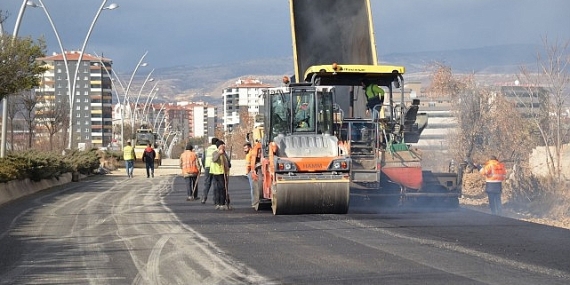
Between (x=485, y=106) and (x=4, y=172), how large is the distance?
28.7 meters

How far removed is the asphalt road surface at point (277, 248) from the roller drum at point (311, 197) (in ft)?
0.81

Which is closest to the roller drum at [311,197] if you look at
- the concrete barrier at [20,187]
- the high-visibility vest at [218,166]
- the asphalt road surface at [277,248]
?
the asphalt road surface at [277,248]

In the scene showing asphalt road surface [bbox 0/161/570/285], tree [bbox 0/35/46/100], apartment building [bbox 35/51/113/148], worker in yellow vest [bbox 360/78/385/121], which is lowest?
asphalt road surface [bbox 0/161/570/285]

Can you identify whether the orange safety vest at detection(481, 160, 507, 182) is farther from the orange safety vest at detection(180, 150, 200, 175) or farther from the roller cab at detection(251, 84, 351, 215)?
the orange safety vest at detection(180, 150, 200, 175)

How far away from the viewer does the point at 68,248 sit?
1238 centimetres

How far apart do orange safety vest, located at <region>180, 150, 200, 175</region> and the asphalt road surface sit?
143 inches

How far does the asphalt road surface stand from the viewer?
9555 mm

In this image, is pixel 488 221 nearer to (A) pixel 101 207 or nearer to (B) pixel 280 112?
(B) pixel 280 112

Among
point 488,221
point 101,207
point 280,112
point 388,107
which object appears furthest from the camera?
point 101,207

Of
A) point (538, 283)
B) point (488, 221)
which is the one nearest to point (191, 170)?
point (488, 221)

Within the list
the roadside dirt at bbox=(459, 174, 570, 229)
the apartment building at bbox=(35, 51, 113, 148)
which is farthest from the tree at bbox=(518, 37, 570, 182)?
the apartment building at bbox=(35, 51, 113, 148)

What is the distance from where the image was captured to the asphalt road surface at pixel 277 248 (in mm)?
9555

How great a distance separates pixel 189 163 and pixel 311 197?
7.40 meters

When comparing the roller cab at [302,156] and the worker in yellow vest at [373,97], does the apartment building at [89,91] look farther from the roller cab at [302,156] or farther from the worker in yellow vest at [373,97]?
the roller cab at [302,156]
